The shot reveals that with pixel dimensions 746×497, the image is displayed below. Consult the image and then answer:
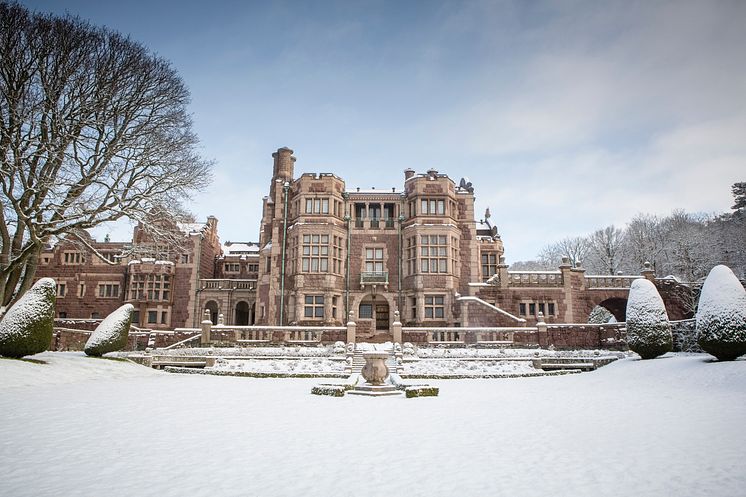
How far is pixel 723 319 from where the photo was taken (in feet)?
56.5

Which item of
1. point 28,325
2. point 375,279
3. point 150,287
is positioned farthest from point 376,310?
point 28,325

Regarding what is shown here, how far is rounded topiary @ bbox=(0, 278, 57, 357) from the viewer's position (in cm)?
1675

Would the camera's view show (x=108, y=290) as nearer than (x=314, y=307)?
No

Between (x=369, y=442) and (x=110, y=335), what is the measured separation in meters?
18.2

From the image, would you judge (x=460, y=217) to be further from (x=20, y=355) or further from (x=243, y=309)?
(x=20, y=355)

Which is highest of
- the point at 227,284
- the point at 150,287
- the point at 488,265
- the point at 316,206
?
the point at 316,206

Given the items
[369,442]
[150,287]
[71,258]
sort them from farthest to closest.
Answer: [71,258] → [150,287] → [369,442]

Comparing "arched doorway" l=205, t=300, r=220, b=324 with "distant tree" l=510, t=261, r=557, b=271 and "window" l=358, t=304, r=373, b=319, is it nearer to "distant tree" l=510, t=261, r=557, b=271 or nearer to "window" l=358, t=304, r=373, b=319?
"window" l=358, t=304, r=373, b=319

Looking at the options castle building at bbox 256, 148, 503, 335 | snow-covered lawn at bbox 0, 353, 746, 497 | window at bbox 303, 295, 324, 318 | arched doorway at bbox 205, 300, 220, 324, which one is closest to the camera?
snow-covered lawn at bbox 0, 353, 746, 497

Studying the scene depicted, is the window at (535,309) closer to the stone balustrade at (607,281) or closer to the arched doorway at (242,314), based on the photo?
the stone balustrade at (607,281)

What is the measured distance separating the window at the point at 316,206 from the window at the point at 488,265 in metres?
14.6

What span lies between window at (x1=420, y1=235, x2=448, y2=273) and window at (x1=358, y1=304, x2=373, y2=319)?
15.9 feet

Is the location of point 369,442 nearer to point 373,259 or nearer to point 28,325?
point 28,325

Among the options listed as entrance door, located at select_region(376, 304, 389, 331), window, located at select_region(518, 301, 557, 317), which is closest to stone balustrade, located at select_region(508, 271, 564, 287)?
window, located at select_region(518, 301, 557, 317)
